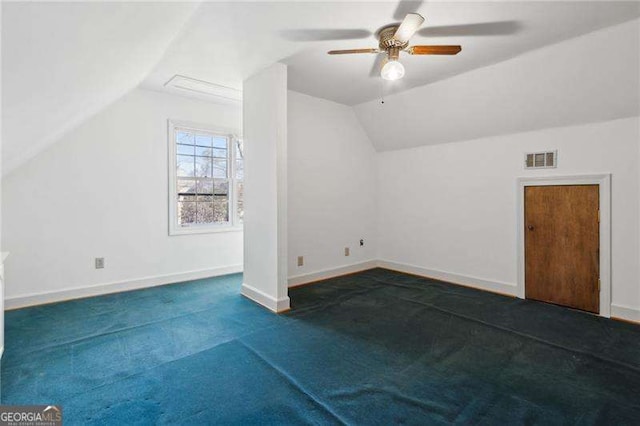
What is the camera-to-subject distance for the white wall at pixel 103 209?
3383 millimetres

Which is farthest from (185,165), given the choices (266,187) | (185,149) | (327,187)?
(327,187)

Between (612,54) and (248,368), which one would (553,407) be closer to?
(248,368)

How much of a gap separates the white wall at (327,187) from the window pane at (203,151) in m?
1.33

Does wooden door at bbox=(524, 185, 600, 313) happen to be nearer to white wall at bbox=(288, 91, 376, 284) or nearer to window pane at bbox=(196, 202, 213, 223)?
white wall at bbox=(288, 91, 376, 284)

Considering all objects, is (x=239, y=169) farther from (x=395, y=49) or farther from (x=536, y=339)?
(x=536, y=339)

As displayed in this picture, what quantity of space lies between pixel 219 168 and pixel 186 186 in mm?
566

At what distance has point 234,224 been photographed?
4.94m

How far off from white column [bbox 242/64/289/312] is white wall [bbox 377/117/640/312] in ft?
7.84

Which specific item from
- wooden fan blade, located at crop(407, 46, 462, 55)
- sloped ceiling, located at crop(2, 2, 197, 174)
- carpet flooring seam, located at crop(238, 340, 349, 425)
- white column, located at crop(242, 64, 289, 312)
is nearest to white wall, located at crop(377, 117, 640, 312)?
wooden fan blade, located at crop(407, 46, 462, 55)

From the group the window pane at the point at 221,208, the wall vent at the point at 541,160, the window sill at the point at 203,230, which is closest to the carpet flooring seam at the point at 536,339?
the wall vent at the point at 541,160

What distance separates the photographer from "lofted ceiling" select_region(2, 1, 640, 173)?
1.27m

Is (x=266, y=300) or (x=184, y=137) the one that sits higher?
(x=184, y=137)

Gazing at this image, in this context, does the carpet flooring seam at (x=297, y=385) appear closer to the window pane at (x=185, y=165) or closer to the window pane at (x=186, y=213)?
the window pane at (x=186, y=213)

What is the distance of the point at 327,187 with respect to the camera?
469 centimetres
